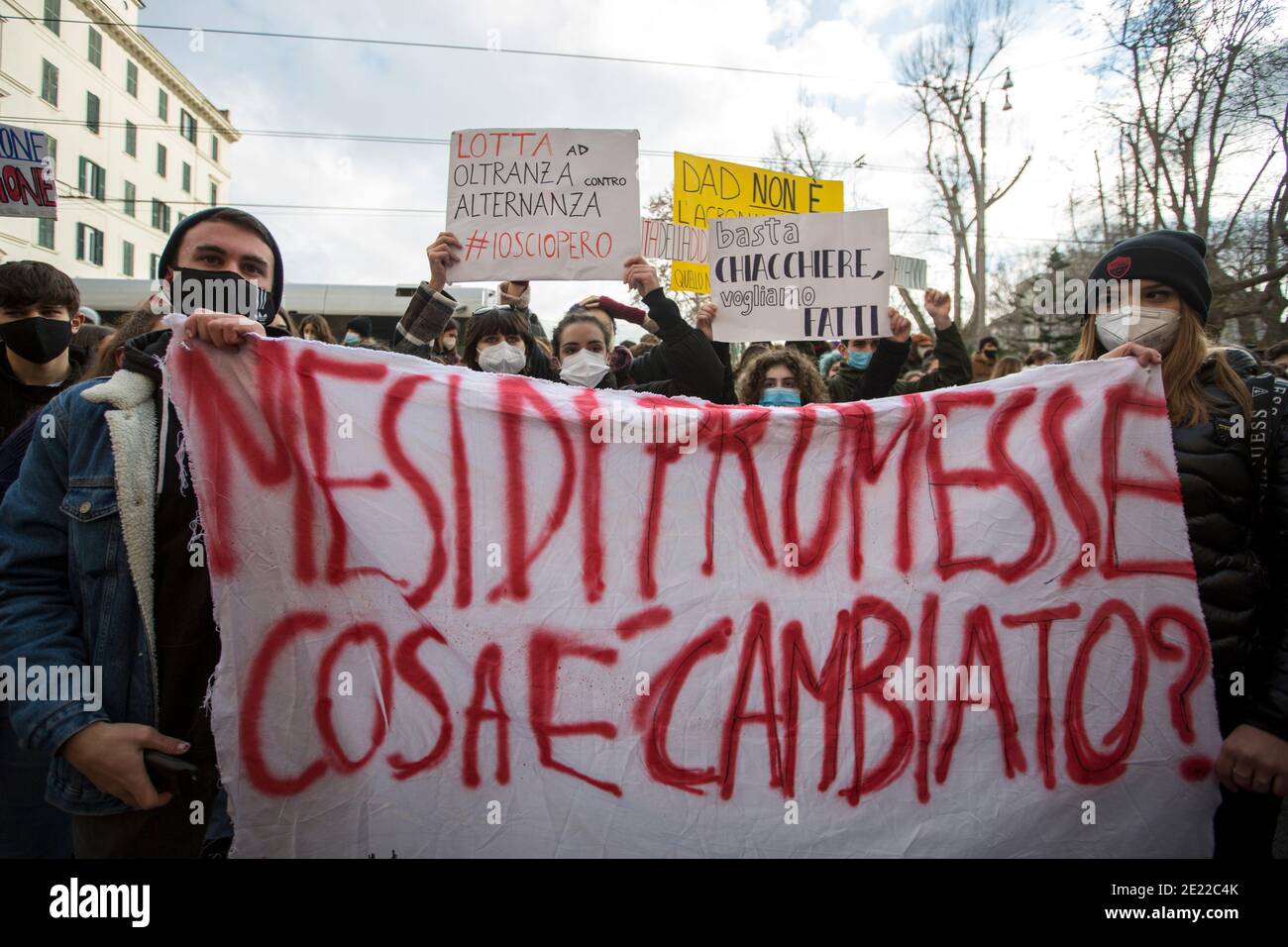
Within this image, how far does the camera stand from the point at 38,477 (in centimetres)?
158

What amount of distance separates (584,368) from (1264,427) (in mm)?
2280

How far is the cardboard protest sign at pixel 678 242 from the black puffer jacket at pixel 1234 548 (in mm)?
3423

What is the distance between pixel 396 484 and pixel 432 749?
0.67m

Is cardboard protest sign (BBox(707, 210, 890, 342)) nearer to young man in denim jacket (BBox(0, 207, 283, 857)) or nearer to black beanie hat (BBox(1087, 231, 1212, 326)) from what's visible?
black beanie hat (BBox(1087, 231, 1212, 326))

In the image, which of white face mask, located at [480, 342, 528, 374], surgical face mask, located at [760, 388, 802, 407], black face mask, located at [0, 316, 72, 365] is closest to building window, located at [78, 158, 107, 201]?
black face mask, located at [0, 316, 72, 365]

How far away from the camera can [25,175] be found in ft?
14.9

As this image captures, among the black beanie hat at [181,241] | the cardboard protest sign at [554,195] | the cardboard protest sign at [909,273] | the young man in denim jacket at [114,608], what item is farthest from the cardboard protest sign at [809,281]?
the cardboard protest sign at [909,273]

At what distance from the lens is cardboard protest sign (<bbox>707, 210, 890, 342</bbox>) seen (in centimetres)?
345

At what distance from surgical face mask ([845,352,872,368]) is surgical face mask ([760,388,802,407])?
4.41 ft

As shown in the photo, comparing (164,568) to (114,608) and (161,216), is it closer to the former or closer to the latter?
(114,608)

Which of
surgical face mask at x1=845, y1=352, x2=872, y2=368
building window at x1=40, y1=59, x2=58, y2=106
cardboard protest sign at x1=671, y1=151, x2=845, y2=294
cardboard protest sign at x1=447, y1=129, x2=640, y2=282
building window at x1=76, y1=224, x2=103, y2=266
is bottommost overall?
surgical face mask at x1=845, y1=352, x2=872, y2=368

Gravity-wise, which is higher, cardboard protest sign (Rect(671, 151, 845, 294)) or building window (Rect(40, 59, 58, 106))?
building window (Rect(40, 59, 58, 106))

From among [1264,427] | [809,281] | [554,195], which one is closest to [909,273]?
[809,281]
